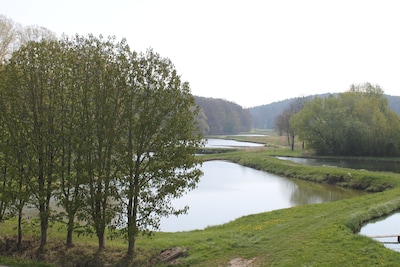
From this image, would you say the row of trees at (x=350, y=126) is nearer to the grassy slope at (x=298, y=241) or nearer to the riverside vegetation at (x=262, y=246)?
the grassy slope at (x=298, y=241)

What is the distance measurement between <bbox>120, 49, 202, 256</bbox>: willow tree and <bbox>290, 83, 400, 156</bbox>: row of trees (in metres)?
58.8

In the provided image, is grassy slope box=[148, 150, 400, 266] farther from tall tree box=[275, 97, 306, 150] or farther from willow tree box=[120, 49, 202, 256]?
tall tree box=[275, 97, 306, 150]

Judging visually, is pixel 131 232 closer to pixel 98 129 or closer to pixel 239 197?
pixel 98 129

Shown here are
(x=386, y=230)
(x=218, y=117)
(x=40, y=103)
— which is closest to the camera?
(x=40, y=103)

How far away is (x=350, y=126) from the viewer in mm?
68875

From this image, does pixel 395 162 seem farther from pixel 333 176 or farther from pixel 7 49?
pixel 7 49

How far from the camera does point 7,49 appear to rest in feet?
141

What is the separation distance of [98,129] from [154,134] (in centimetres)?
252

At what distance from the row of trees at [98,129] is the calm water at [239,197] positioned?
8.55 m

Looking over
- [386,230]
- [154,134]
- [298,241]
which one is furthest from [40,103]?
[386,230]

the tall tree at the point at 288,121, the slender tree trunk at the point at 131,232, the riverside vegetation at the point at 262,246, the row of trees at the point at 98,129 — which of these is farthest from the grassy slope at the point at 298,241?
the tall tree at the point at 288,121

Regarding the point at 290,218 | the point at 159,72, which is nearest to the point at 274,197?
the point at 290,218

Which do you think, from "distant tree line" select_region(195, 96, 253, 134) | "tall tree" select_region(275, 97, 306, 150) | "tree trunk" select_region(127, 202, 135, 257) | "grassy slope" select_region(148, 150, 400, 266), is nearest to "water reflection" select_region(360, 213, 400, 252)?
"grassy slope" select_region(148, 150, 400, 266)

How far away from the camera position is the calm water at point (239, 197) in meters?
26.7
